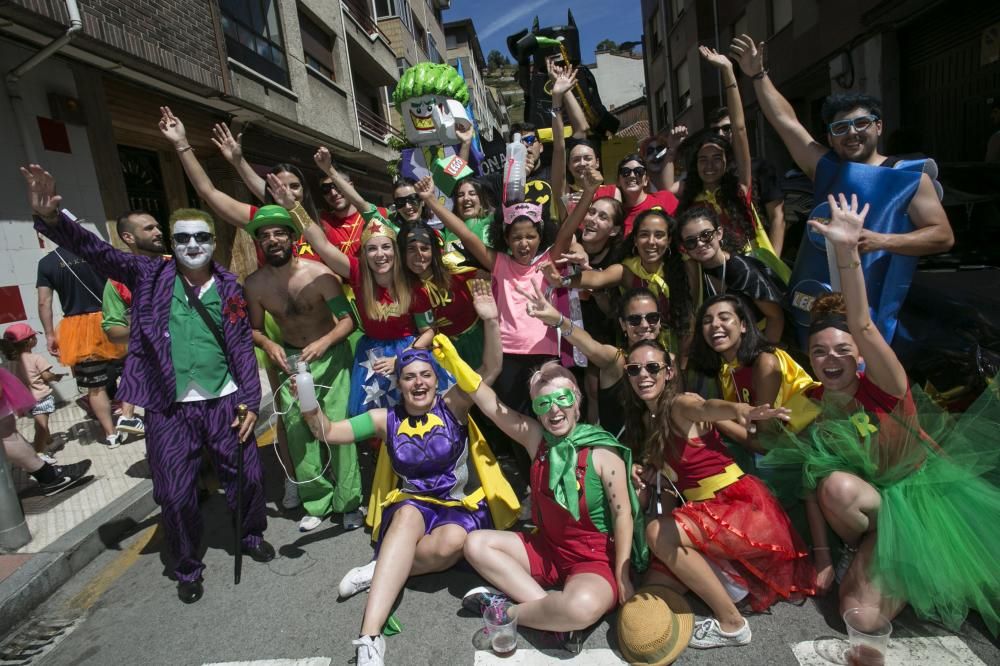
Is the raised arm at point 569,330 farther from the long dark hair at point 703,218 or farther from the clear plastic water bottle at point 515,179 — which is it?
the clear plastic water bottle at point 515,179

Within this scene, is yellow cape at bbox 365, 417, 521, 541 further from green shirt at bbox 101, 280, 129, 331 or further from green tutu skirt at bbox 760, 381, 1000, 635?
green shirt at bbox 101, 280, 129, 331

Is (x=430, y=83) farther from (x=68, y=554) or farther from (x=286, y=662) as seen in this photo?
(x=286, y=662)

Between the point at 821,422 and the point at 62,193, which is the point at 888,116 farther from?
the point at 62,193

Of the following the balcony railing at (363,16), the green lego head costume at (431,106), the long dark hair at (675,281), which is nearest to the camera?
the long dark hair at (675,281)

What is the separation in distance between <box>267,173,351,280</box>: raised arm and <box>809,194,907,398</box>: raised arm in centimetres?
270

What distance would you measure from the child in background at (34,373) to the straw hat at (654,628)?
4.80 m

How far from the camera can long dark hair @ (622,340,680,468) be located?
2.62 metres

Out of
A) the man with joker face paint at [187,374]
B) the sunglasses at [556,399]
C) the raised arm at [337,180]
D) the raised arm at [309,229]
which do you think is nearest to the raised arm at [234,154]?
the raised arm at [337,180]

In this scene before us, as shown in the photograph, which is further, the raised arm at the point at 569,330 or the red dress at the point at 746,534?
the raised arm at the point at 569,330

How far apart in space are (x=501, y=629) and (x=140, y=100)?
9011mm

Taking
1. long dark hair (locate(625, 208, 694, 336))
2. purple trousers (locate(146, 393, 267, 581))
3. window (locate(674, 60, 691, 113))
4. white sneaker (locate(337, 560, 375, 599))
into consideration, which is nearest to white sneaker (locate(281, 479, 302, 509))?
purple trousers (locate(146, 393, 267, 581))

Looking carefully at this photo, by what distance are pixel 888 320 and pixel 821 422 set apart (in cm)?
90

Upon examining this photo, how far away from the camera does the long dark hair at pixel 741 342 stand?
280 cm

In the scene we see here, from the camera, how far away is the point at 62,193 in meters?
6.62
